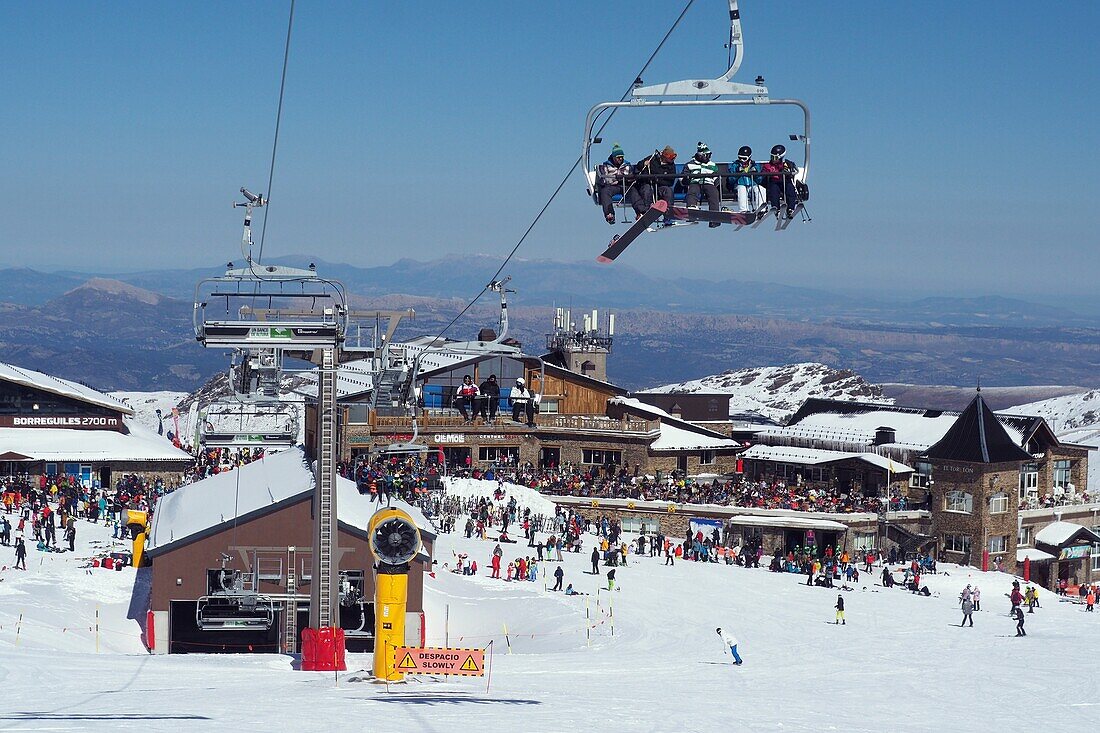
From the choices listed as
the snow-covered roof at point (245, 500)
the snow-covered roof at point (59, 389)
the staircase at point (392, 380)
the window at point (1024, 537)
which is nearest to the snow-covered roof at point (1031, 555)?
the window at point (1024, 537)

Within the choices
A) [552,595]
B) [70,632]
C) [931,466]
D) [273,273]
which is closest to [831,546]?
[931,466]

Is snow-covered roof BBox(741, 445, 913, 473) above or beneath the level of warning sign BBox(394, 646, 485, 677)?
above

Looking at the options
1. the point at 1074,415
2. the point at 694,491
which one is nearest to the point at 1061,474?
the point at 694,491

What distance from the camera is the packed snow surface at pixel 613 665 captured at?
2530cm

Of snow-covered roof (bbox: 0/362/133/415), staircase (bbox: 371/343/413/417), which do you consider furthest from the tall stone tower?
staircase (bbox: 371/343/413/417)

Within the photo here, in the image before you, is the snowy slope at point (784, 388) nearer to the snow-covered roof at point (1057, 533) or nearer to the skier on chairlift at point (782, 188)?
the snow-covered roof at point (1057, 533)

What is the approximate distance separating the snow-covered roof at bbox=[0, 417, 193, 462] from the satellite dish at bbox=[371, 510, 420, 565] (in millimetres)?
36346

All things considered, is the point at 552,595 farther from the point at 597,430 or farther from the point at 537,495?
the point at 597,430

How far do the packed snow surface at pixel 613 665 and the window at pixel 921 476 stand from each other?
15.5m

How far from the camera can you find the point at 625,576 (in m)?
45.6

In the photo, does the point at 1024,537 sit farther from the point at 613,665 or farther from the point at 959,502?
the point at 613,665

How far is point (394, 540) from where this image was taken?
29.1 meters

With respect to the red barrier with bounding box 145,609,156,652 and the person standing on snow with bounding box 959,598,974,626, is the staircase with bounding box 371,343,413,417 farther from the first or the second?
the person standing on snow with bounding box 959,598,974,626

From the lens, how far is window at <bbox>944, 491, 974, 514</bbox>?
200ft
